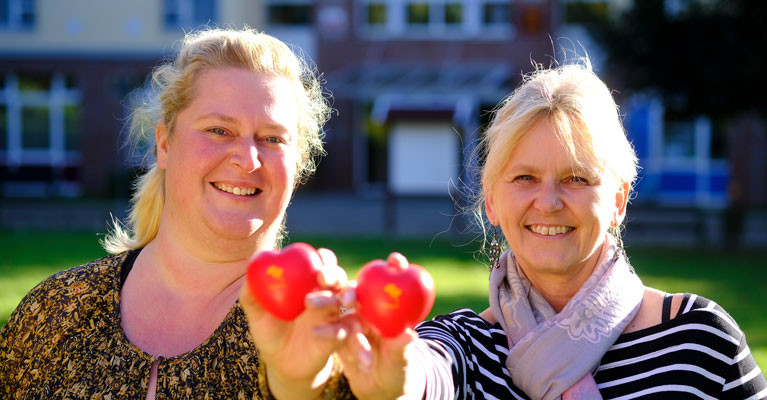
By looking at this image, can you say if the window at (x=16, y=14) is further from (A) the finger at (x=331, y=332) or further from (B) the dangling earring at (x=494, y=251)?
(A) the finger at (x=331, y=332)

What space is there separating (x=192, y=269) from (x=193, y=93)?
58 cm

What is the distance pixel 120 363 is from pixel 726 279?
10.7 m

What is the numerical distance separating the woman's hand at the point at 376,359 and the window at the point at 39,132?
28516mm

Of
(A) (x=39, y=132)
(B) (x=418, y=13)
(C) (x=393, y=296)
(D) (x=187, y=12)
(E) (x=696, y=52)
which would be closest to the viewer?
(C) (x=393, y=296)

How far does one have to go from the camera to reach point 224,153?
2.57 metres

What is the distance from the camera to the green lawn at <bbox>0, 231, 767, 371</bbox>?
9.00 meters

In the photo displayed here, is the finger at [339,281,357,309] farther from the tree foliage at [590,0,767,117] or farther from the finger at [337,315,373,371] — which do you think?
the tree foliage at [590,0,767,117]

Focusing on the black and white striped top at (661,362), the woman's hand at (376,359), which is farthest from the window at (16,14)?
the woman's hand at (376,359)

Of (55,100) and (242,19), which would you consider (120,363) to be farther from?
(55,100)

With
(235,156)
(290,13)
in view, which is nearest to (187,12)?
(290,13)

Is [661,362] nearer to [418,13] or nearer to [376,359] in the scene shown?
[376,359]

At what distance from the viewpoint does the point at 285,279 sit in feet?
6.36

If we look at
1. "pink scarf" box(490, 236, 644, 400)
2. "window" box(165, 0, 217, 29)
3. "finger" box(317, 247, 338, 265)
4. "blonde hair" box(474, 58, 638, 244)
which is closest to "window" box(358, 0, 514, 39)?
"window" box(165, 0, 217, 29)

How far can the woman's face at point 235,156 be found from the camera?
256cm
